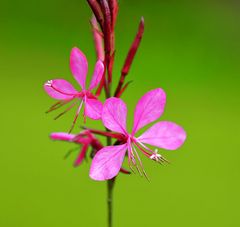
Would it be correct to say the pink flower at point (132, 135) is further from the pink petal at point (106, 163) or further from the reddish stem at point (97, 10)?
the reddish stem at point (97, 10)

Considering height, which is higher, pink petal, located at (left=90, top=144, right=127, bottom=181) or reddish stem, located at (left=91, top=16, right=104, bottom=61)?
reddish stem, located at (left=91, top=16, right=104, bottom=61)

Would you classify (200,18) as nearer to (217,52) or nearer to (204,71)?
(217,52)

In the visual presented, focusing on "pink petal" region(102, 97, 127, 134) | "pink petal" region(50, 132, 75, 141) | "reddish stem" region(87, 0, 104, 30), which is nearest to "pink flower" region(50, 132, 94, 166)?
"pink petal" region(50, 132, 75, 141)

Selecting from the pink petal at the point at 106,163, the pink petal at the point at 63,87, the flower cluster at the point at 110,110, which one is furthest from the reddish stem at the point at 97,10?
the pink petal at the point at 106,163

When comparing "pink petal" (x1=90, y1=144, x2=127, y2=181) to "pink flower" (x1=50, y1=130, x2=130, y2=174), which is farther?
"pink flower" (x1=50, y1=130, x2=130, y2=174)

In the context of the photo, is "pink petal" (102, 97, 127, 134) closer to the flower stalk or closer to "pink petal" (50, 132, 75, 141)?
the flower stalk

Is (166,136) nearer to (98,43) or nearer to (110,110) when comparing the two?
(110,110)
